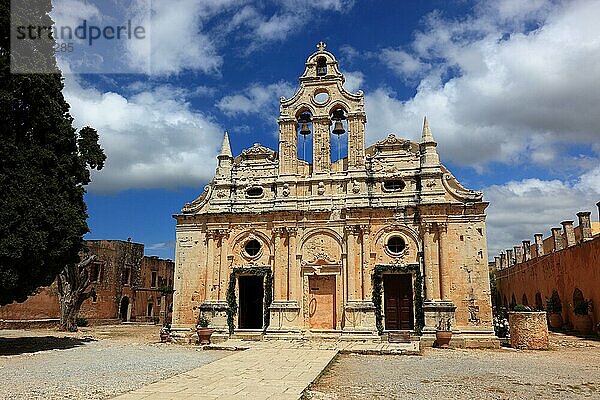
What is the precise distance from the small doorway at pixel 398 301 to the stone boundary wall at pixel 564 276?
10452mm

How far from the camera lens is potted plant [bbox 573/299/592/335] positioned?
2691cm

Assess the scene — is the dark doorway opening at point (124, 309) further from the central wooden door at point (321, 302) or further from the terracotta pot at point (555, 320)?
the terracotta pot at point (555, 320)

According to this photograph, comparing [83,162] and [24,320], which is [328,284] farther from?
[24,320]

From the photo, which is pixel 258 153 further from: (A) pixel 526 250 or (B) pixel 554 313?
(A) pixel 526 250

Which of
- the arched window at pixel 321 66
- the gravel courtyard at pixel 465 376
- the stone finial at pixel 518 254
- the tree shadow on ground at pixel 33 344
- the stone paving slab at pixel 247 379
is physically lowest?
the gravel courtyard at pixel 465 376

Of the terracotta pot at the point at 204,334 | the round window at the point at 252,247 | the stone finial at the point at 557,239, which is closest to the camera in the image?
the terracotta pot at the point at 204,334

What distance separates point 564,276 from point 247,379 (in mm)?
25915

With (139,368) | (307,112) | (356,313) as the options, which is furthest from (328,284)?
(139,368)

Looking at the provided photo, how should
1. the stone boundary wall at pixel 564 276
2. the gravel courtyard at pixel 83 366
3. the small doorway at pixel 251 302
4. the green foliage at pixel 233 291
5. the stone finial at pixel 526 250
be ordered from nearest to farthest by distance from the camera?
the gravel courtyard at pixel 83 366
the green foliage at pixel 233 291
the small doorway at pixel 251 302
the stone boundary wall at pixel 564 276
the stone finial at pixel 526 250

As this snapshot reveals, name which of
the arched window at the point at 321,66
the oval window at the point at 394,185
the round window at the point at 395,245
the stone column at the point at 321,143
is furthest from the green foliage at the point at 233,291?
the arched window at the point at 321,66

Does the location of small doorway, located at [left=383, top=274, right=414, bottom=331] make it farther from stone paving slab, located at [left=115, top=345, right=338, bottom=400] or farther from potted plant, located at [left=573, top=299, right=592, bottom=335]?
potted plant, located at [left=573, top=299, right=592, bottom=335]

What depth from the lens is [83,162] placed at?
1952 centimetres

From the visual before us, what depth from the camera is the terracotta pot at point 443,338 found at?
20578 mm

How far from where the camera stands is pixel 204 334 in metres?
22.4
